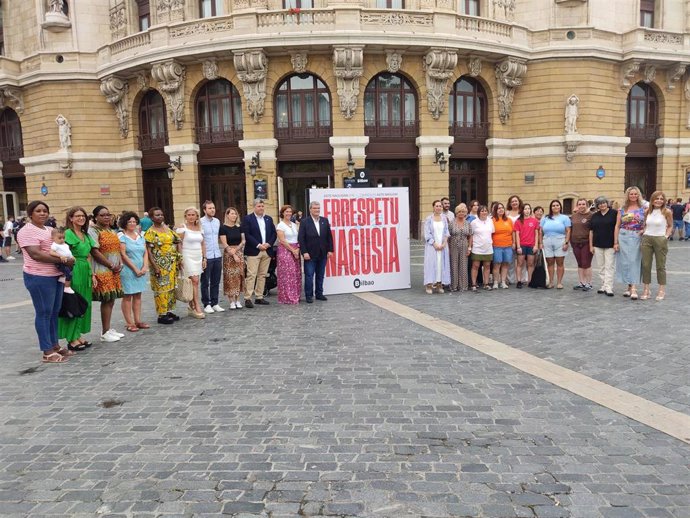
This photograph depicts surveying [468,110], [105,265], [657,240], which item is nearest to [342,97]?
[468,110]

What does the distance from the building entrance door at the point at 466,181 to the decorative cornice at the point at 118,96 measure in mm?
17770

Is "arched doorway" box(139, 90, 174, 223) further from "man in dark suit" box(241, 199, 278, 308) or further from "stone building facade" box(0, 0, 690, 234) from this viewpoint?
"man in dark suit" box(241, 199, 278, 308)

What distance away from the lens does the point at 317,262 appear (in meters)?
10.2

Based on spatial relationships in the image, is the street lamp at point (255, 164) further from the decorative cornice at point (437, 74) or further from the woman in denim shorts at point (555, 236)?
the woman in denim shorts at point (555, 236)

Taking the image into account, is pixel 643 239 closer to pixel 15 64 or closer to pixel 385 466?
pixel 385 466

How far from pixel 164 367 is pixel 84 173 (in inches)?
990

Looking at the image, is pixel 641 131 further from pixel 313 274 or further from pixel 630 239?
pixel 313 274

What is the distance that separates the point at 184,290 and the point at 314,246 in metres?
2.73

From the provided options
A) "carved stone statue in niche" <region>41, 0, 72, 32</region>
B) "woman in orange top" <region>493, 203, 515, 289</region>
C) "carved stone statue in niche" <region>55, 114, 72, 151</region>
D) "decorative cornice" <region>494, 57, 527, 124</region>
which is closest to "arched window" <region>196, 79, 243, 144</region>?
"carved stone statue in niche" <region>55, 114, 72, 151</region>

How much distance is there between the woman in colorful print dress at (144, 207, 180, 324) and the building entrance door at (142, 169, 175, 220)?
1966cm

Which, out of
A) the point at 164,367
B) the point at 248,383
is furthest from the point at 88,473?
the point at 164,367

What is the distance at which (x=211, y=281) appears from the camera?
9.16 m

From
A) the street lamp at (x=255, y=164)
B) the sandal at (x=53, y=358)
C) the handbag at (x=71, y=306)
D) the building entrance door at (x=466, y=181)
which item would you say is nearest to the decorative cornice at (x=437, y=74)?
the building entrance door at (x=466, y=181)

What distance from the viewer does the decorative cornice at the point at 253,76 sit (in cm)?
2222
